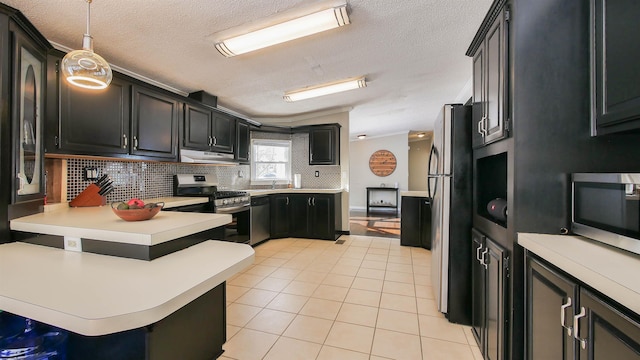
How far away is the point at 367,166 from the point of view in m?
8.13

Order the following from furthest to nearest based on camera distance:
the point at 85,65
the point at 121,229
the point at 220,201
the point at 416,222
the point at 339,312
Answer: the point at 416,222 → the point at 220,201 → the point at 339,312 → the point at 85,65 → the point at 121,229

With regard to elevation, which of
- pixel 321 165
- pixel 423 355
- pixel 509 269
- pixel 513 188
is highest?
pixel 321 165

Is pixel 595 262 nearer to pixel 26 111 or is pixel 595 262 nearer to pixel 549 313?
pixel 549 313

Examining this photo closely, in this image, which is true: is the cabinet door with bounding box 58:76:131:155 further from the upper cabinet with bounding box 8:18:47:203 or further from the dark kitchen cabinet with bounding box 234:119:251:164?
the dark kitchen cabinet with bounding box 234:119:251:164

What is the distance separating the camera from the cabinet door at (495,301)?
4.27 ft

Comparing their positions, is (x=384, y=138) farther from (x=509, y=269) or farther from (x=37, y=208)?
(x=37, y=208)

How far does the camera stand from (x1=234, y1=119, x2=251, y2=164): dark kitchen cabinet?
4086mm

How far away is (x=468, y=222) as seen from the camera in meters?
1.96

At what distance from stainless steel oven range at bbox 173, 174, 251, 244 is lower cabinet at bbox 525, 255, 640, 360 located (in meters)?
3.08

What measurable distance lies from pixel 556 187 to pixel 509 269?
454 millimetres

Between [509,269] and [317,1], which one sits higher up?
[317,1]

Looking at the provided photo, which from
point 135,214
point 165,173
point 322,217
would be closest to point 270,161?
point 322,217

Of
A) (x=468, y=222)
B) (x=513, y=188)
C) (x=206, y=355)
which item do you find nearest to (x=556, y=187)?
(x=513, y=188)

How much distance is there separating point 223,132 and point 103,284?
314 centimetres
